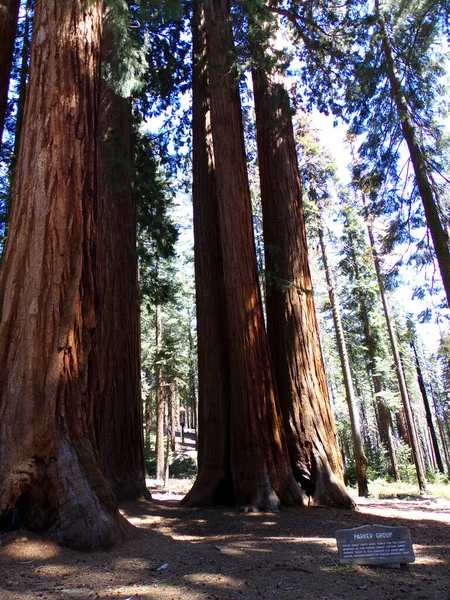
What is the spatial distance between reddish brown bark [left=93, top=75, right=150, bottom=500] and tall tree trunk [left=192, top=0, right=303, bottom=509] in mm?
1751

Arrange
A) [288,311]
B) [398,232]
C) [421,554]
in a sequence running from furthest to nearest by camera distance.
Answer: [398,232], [288,311], [421,554]

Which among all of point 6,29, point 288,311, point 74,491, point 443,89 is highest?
point 443,89

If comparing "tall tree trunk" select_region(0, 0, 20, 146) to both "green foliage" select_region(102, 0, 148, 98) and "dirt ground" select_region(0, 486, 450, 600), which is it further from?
"dirt ground" select_region(0, 486, 450, 600)

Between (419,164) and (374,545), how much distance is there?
7.64 m

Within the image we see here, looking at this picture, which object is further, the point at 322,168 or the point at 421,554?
the point at 322,168

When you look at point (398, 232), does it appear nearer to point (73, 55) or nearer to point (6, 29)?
point (73, 55)

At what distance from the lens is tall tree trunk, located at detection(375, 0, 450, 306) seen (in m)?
8.24

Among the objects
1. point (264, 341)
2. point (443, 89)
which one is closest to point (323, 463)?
point (264, 341)

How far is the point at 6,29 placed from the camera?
22.3ft

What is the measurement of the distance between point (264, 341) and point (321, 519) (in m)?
2.65

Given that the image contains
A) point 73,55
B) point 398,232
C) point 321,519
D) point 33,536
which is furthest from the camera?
point 398,232

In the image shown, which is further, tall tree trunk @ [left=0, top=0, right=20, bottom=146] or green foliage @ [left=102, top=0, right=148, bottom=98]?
green foliage @ [left=102, top=0, right=148, bottom=98]

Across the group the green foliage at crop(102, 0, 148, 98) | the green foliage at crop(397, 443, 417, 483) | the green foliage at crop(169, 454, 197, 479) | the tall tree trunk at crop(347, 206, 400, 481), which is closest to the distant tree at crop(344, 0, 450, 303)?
the green foliage at crop(102, 0, 148, 98)

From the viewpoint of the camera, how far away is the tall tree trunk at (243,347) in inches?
260
